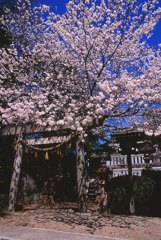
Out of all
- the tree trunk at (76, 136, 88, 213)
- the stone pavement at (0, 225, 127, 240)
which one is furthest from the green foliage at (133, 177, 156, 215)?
the stone pavement at (0, 225, 127, 240)

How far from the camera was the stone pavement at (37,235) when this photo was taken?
255 inches

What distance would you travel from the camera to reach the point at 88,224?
8094 millimetres

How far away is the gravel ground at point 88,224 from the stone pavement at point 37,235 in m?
0.53

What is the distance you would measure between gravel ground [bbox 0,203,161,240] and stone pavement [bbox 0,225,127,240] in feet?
1.75

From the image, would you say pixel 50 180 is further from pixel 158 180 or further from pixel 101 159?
pixel 158 180

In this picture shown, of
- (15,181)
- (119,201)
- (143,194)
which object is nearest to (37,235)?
(15,181)

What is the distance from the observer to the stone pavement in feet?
21.2

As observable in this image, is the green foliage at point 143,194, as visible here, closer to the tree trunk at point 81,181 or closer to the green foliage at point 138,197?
the green foliage at point 138,197

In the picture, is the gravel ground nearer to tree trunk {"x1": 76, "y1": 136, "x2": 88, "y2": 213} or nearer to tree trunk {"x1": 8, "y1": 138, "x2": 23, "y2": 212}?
tree trunk {"x1": 76, "y1": 136, "x2": 88, "y2": 213}

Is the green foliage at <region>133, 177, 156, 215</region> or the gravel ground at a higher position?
the green foliage at <region>133, 177, 156, 215</region>

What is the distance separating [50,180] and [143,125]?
8.07 meters

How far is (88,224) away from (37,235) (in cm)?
194

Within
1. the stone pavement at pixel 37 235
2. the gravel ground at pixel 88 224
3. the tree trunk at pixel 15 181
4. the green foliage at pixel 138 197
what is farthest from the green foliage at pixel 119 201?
the stone pavement at pixel 37 235

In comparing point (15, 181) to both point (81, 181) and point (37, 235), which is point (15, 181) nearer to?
point (81, 181)
